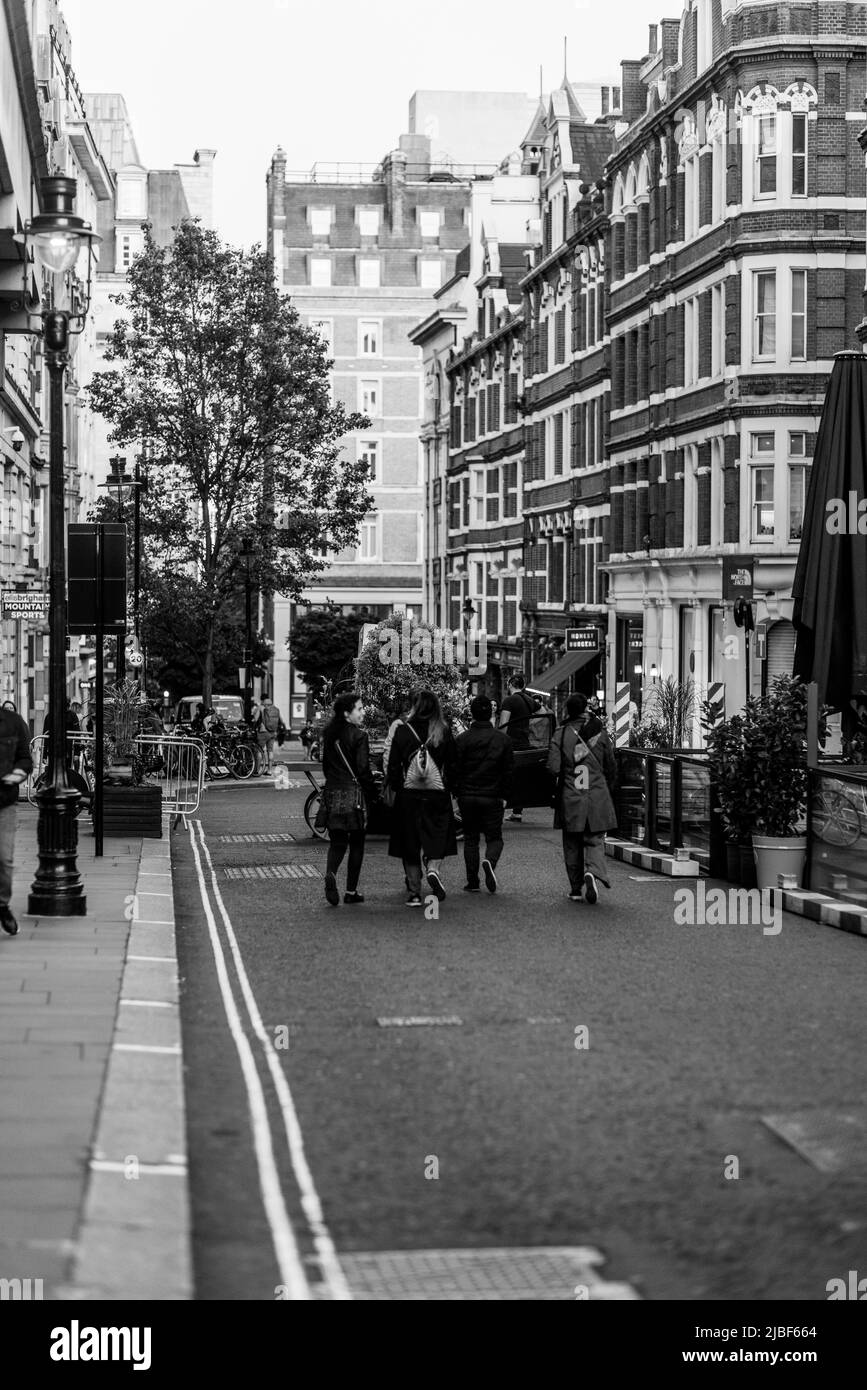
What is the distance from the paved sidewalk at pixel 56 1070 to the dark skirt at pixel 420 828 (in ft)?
7.07

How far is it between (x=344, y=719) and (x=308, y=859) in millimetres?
4838

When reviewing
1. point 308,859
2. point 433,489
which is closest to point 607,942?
point 308,859

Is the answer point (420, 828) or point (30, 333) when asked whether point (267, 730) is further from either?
point (420, 828)

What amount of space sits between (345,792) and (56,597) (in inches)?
113

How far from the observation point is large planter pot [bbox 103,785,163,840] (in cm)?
2294

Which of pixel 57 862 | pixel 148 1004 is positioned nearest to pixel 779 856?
pixel 57 862

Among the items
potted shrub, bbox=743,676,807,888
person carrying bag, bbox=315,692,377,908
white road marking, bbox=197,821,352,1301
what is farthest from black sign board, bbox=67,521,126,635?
white road marking, bbox=197,821,352,1301

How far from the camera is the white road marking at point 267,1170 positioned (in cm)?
605

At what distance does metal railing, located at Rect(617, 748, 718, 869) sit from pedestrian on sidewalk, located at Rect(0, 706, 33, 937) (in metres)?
7.36

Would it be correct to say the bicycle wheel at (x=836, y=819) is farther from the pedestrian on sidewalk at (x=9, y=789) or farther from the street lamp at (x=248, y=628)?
the street lamp at (x=248, y=628)

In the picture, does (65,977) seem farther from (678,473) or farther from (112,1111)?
(678,473)

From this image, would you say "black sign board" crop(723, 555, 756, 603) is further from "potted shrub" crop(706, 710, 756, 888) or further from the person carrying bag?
the person carrying bag

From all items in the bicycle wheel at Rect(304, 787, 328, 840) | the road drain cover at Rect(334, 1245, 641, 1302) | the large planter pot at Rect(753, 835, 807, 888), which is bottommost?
the bicycle wheel at Rect(304, 787, 328, 840)

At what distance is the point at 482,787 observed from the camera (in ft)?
58.4
